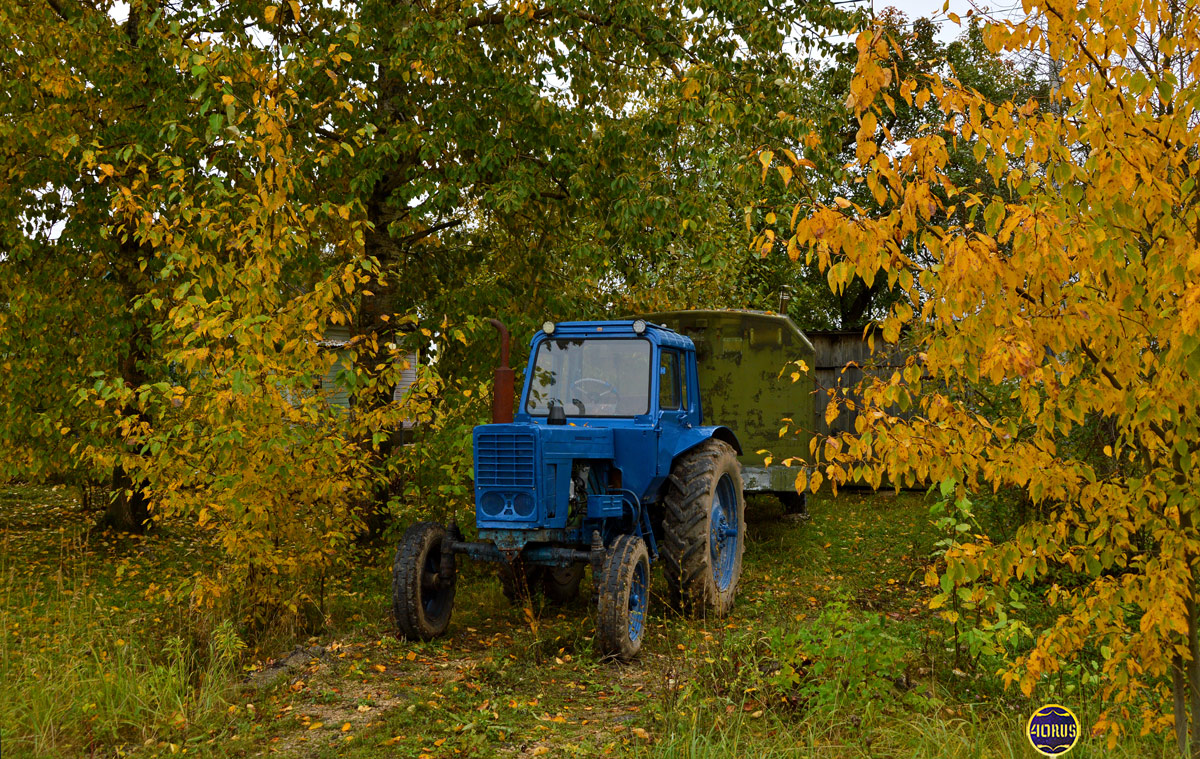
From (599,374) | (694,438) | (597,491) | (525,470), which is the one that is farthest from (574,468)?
(694,438)

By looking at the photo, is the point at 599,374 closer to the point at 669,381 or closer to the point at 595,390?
the point at 595,390

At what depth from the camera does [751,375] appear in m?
9.99

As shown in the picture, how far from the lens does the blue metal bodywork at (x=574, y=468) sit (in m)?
6.10

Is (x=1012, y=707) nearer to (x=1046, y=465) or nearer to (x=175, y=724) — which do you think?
(x=1046, y=465)

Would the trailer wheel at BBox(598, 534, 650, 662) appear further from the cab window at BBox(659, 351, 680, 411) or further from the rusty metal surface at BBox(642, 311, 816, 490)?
the rusty metal surface at BBox(642, 311, 816, 490)

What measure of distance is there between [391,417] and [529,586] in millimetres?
2032

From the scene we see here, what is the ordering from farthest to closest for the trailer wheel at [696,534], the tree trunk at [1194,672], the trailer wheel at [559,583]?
the trailer wheel at [559,583], the trailer wheel at [696,534], the tree trunk at [1194,672]

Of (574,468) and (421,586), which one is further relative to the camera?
(574,468)

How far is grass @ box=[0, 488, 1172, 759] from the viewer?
4.29 metres

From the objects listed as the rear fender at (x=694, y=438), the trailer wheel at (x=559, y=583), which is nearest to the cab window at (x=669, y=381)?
the rear fender at (x=694, y=438)

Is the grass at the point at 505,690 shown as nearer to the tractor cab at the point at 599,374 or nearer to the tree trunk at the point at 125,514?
the tractor cab at the point at 599,374

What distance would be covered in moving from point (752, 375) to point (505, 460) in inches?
179

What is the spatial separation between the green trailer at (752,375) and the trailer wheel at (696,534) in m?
2.73

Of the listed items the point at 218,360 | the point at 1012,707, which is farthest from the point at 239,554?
the point at 1012,707
